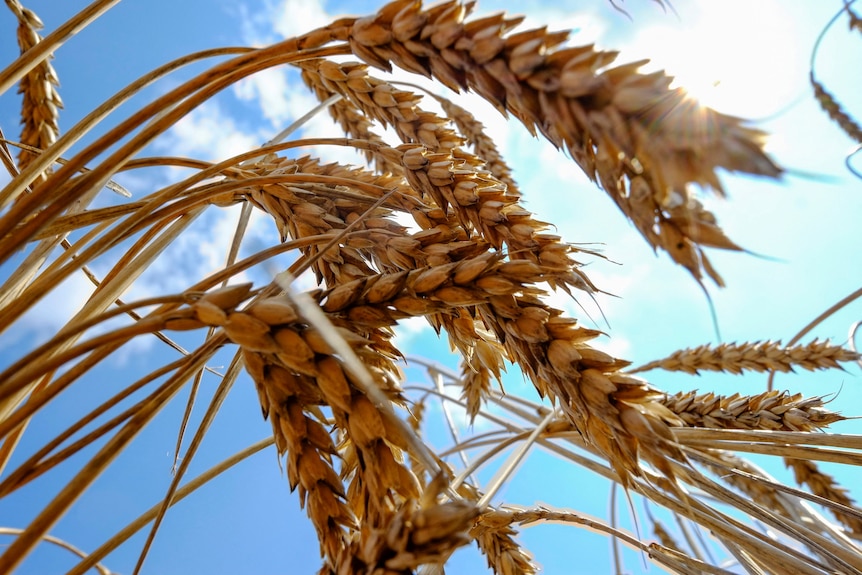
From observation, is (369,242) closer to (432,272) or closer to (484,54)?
(432,272)

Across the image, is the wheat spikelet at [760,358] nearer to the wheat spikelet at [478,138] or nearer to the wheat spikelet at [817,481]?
the wheat spikelet at [817,481]

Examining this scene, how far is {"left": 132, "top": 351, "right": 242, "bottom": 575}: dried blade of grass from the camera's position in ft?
1.87

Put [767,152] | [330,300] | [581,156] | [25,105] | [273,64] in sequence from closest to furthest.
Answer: [767,152] < [581,156] < [330,300] < [273,64] < [25,105]

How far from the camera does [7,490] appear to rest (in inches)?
18.7

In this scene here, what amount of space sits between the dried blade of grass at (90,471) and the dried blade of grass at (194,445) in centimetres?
11

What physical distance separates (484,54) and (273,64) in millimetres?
320

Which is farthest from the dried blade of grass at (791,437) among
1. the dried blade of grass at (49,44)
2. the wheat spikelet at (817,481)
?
the wheat spikelet at (817,481)

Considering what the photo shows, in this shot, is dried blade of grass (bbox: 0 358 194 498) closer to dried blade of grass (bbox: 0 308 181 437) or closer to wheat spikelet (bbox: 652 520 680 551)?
dried blade of grass (bbox: 0 308 181 437)

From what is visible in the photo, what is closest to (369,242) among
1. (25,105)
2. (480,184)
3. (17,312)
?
(480,184)

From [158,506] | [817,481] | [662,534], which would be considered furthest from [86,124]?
[662,534]

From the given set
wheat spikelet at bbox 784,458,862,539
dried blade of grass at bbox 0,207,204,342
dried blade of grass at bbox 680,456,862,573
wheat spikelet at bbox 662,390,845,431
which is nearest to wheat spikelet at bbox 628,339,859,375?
wheat spikelet at bbox 784,458,862,539

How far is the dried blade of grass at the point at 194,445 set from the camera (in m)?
0.57

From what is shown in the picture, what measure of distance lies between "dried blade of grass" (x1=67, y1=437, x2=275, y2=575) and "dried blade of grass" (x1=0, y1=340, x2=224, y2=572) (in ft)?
0.38

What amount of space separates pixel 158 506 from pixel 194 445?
6.7 inches
